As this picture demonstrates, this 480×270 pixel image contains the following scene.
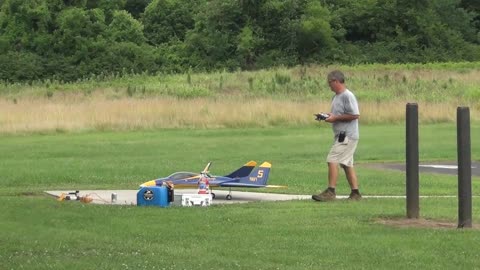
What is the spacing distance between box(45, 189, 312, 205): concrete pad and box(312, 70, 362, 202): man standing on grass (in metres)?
1.00

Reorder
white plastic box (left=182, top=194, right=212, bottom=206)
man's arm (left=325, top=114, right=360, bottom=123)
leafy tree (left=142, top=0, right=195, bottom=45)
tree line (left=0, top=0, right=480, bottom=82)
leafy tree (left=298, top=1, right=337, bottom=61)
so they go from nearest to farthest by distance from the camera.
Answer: white plastic box (left=182, top=194, right=212, bottom=206) → man's arm (left=325, top=114, right=360, bottom=123) → tree line (left=0, top=0, right=480, bottom=82) → leafy tree (left=298, top=1, right=337, bottom=61) → leafy tree (left=142, top=0, right=195, bottom=45)

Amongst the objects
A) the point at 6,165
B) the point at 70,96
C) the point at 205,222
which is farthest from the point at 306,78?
the point at 205,222

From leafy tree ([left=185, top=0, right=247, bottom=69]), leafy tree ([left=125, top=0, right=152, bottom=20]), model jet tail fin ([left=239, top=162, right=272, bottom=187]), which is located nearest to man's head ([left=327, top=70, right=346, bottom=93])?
model jet tail fin ([left=239, top=162, right=272, bottom=187])

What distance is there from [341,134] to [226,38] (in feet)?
158

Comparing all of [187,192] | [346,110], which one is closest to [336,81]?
→ [346,110]

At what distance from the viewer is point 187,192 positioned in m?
14.7

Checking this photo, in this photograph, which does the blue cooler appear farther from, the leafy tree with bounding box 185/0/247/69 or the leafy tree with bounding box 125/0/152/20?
the leafy tree with bounding box 125/0/152/20

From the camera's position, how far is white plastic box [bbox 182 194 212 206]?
13203 millimetres

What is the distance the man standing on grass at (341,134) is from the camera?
1343 cm

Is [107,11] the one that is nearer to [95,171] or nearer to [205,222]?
[95,171]

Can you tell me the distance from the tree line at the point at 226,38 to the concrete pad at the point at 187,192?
41465 millimetres

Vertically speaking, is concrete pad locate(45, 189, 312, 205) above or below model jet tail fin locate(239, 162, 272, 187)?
below

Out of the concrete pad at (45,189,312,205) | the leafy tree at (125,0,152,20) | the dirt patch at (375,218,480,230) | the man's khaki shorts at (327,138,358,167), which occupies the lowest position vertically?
the concrete pad at (45,189,312,205)

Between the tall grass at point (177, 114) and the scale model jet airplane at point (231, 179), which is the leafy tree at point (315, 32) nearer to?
the tall grass at point (177, 114)
